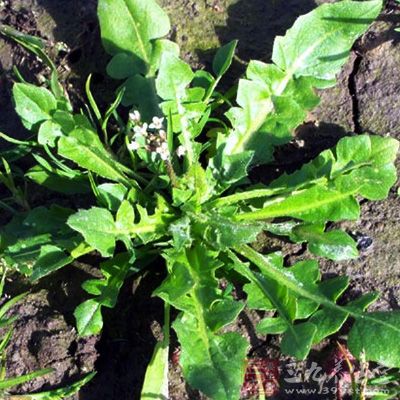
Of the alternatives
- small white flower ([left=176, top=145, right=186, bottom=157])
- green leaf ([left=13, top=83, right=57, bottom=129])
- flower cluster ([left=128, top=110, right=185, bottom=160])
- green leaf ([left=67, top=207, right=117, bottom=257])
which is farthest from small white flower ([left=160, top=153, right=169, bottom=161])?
green leaf ([left=13, top=83, right=57, bottom=129])

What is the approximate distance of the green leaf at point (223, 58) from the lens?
2.84 meters

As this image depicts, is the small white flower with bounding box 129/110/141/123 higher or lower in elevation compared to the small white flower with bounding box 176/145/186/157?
higher

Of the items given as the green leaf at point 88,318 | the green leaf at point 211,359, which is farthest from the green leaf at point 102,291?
the green leaf at point 211,359

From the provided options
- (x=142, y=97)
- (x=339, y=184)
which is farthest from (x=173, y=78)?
(x=339, y=184)

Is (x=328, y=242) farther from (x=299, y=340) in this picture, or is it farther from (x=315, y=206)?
(x=299, y=340)

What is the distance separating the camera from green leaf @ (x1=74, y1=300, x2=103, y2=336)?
8.62 feet

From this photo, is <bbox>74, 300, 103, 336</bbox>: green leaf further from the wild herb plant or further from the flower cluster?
the flower cluster

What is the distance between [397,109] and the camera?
2.96 m

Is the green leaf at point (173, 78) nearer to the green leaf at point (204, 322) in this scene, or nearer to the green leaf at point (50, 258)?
the green leaf at point (204, 322)

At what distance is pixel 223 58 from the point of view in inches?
114

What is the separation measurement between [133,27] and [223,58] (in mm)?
383

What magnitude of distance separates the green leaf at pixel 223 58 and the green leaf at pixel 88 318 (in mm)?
979

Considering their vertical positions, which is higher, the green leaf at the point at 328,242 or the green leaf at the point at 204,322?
the green leaf at the point at 328,242

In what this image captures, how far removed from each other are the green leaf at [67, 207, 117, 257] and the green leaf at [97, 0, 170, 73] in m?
0.76
